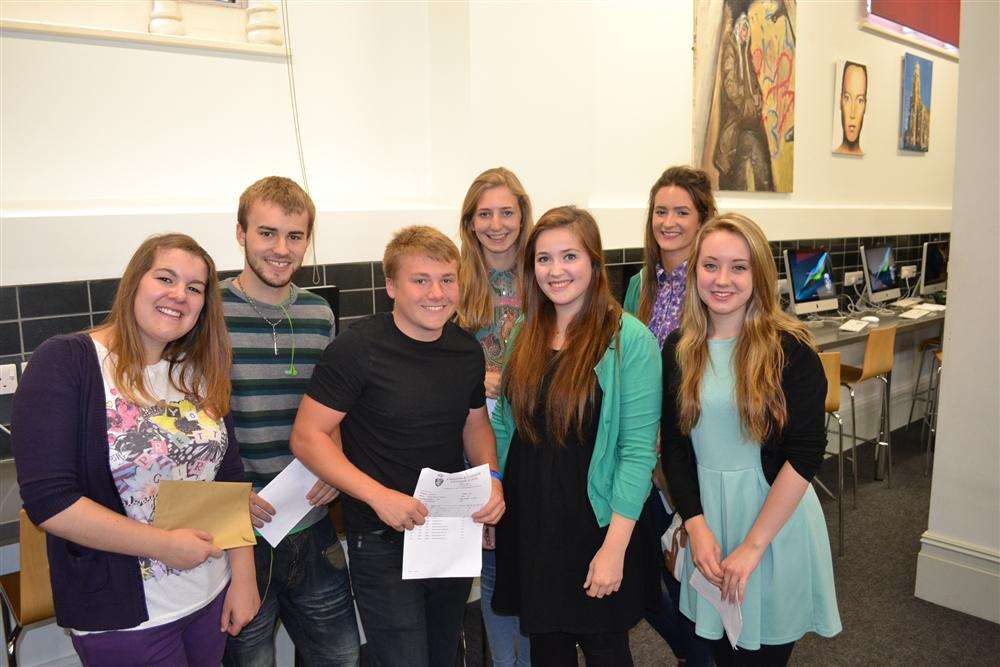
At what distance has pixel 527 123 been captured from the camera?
3.36 metres

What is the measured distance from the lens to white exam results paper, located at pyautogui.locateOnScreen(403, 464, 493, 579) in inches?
64.3

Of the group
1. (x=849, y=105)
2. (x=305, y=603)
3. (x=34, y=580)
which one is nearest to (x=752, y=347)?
(x=305, y=603)

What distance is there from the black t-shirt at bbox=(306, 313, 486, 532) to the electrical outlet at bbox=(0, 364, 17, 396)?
1264 millimetres

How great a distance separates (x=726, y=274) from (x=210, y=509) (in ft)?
4.12

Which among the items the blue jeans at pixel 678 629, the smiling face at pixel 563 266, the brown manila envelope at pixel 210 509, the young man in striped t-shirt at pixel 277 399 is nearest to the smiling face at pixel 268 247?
the young man in striped t-shirt at pixel 277 399

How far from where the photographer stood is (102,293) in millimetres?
2408

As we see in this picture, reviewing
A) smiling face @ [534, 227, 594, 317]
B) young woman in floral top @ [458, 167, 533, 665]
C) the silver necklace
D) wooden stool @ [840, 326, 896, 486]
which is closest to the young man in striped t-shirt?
the silver necklace

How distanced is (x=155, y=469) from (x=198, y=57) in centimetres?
190

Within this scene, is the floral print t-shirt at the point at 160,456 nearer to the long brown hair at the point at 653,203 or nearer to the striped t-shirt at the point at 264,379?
the striped t-shirt at the point at 264,379

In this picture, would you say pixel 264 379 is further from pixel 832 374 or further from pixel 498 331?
pixel 832 374

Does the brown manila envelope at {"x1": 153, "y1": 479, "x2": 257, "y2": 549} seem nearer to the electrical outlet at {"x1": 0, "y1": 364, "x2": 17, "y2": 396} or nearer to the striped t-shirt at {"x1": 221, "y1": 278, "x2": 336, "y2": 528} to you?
the striped t-shirt at {"x1": 221, "y1": 278, "x2": 336, "y2": 528}

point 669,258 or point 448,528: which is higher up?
point 669,258

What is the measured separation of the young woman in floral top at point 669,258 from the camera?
Result: 2156 millimetres

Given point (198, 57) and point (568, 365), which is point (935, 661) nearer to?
point (568, 365)
